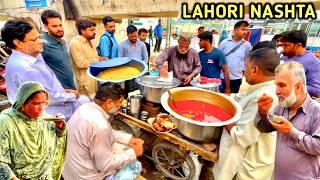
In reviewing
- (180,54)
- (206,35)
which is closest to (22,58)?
(180,54)

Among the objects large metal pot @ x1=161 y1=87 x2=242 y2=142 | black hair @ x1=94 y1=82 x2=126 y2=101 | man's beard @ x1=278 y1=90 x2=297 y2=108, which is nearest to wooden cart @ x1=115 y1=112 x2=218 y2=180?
large metal pot @ x1=161 y1=87 x2=242 y2=142

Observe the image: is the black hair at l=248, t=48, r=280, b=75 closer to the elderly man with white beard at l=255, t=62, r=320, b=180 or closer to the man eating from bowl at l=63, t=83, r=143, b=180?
the elderly man with white beard at l=255, t=62, r=320, b=180

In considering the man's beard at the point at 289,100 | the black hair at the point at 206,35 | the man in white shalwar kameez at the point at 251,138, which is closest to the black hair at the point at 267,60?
the man in white shalwar kameez at the point at 251,138

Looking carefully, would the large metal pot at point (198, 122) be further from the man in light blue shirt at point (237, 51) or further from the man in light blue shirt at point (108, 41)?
the man in light blue shirt at point (108, 41)

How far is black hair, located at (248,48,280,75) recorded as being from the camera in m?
1.61

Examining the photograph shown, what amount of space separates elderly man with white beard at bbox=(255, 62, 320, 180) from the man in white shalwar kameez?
13 centimetres

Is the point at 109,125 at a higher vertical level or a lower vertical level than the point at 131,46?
lower

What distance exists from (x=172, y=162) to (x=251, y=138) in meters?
1.25

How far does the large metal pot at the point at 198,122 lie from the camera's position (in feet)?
6.11

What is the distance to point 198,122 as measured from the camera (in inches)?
71.2

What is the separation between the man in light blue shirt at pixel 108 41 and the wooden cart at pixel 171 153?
183cm

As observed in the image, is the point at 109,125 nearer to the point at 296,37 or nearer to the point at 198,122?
the point at 198,122

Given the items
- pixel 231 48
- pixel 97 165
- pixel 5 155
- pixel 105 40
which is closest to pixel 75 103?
pixel 97 165

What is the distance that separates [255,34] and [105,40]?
590cm
